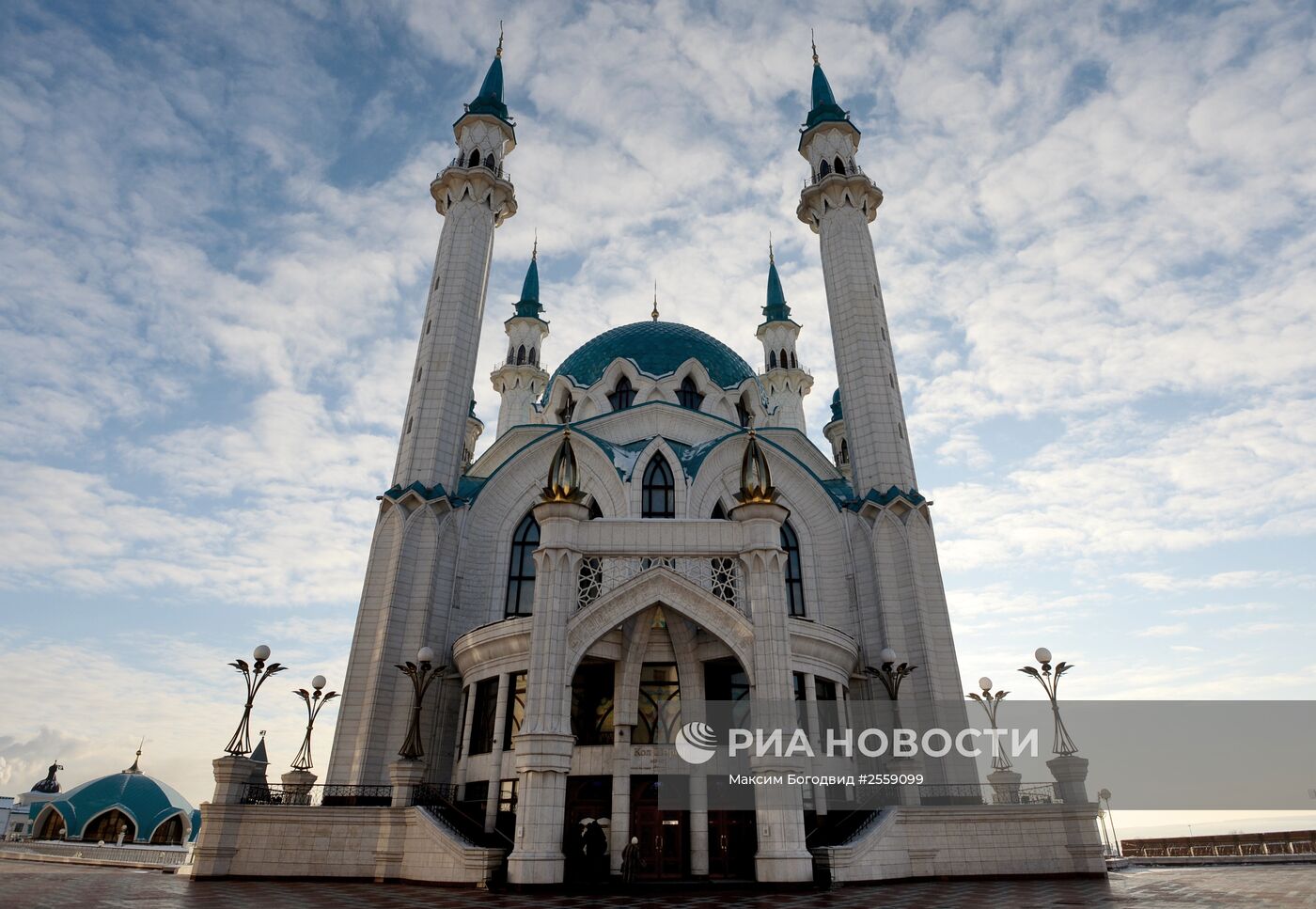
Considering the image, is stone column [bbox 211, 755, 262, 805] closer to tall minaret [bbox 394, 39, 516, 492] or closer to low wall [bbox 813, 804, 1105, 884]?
tall minaret [bbox 394, 39, 516, 492]

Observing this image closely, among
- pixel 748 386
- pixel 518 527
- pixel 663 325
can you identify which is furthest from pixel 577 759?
pixel 663 325

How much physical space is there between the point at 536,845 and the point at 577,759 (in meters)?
4.94

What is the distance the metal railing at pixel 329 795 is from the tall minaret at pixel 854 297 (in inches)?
711

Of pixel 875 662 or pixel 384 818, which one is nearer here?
pixel 384 818

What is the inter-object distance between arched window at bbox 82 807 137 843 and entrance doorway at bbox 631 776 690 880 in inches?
1517

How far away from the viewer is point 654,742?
65.0 feet

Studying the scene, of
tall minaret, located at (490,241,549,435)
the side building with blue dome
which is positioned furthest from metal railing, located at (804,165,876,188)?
the side building with blue dome

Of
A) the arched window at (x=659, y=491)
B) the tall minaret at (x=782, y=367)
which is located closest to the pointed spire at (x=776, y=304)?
the tall minaret at (x=782, y=367)

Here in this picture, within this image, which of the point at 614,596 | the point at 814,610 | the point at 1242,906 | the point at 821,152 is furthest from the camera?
the point at 821,152

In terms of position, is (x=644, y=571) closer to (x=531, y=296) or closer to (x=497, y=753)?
(x=497, y=753)

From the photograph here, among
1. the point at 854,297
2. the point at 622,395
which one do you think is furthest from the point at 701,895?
the point at 622,395

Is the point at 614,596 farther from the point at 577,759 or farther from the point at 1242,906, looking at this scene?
the point at 1242,906

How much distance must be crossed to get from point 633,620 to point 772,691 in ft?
17.4

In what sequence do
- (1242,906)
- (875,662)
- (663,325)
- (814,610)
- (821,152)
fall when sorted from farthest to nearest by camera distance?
1. (663,325)
2. (821,152)
3. (814,610)
4. (875,662)
5. (1242,906)
